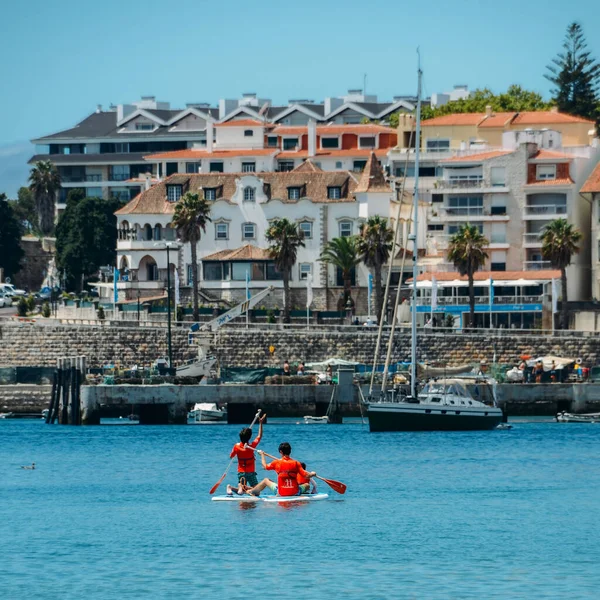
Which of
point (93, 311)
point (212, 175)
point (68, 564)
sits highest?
point (212, 175)

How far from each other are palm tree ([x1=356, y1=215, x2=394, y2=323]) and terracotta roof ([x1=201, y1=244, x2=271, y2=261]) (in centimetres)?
948

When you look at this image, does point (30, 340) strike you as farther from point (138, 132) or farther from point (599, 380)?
point (138, 132)

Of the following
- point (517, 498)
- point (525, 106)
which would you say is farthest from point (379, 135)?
point (517, 498)

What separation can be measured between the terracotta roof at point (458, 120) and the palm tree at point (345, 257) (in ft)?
60.6

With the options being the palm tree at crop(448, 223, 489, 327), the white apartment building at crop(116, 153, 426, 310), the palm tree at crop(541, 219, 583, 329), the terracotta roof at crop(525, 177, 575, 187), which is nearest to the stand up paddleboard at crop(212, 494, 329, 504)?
the palm tree at crop(448, 223, 489, 327)

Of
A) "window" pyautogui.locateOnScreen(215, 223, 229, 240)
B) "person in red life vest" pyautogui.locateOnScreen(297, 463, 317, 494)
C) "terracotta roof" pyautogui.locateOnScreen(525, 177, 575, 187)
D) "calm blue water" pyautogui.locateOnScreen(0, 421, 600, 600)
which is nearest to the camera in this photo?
"calm blue water" pyautogui.locateOnScreen(0, 421, 600, 600)

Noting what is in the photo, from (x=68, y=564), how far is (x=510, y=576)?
10.5 meters

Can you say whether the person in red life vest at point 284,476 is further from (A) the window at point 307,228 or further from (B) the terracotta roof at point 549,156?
(A) the window at point 307,228

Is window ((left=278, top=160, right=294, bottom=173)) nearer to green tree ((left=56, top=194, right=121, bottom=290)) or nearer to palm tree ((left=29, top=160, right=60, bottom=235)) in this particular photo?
green tree ((left=56, top=194, right=121, bottom=290))

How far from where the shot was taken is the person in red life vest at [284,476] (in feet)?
167

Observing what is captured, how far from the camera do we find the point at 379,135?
477 feet

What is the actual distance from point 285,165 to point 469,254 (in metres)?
34.4

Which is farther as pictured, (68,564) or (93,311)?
(93,311)

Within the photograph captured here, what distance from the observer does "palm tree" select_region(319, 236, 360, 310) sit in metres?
116
